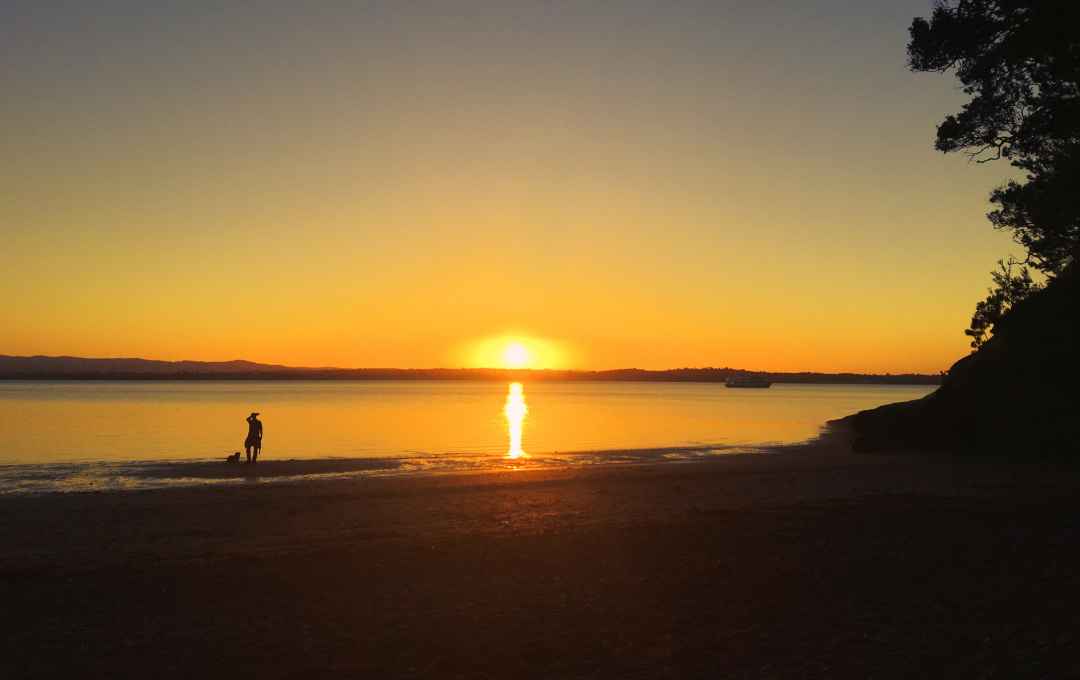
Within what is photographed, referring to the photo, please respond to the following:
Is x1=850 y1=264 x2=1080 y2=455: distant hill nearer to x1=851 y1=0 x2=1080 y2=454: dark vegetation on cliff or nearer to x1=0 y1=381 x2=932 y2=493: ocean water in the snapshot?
x1=851 y1=0 x2=1080 y2=454: dark vegetation on cliff

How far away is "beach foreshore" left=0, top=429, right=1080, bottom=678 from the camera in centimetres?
871

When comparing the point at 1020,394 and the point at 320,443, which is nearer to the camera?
the point at 1020,394

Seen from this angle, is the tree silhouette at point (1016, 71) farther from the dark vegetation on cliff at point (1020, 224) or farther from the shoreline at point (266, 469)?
the shoreline at point (266, 469)

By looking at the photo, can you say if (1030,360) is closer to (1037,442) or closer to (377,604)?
(1037,442)

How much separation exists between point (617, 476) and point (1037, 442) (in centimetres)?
1528

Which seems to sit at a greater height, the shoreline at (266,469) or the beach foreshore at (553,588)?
the beach foreshore at (553,588)

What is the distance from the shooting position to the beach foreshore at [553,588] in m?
8.71

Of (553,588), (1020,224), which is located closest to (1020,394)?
(1020,224)

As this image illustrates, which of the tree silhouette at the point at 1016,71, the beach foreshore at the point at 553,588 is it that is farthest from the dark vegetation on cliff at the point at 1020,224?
the beach foreshore at the point at 553,588

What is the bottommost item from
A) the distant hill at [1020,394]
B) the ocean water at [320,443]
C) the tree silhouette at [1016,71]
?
the ocean water at [320,443]

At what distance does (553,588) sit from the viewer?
38.6ft

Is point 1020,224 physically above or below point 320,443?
above

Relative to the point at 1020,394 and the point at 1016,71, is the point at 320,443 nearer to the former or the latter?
the point at 1020,394

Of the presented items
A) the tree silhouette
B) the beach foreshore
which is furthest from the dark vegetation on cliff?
the beach foreshore
